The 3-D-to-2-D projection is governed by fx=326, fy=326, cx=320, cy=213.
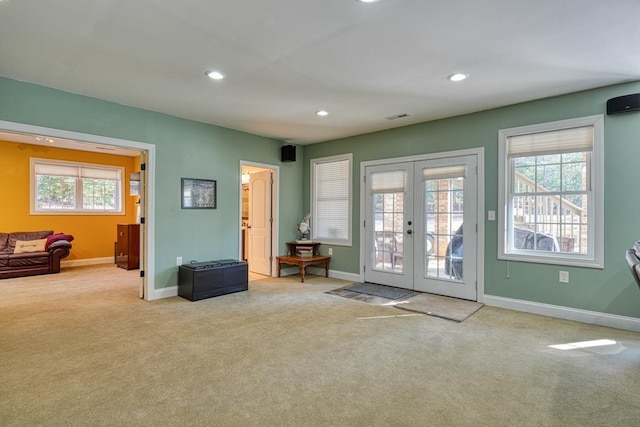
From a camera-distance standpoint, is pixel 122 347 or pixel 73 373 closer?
pixel 73 373

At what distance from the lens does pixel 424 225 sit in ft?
15.7

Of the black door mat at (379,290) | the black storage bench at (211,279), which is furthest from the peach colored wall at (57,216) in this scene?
the black door mat at (379,290)

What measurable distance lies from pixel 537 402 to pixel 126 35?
3.83 meters

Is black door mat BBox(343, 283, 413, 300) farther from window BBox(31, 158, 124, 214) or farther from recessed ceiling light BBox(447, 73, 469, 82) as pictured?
window BBox(31, 158, 124, 214)

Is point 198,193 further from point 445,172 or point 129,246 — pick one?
point 445,172

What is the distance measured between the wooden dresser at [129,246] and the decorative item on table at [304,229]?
3417 mm

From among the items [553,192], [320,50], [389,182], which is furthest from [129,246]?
[553,192]

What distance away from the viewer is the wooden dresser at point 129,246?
6708 millimetres

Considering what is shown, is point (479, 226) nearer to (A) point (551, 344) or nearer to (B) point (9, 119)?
(A) point (551, 344)

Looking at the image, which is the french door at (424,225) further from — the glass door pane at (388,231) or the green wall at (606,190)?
the green wall at (606,190)

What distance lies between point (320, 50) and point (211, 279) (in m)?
3.25

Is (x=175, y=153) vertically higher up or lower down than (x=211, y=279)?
higher up

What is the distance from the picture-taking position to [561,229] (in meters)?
3.79

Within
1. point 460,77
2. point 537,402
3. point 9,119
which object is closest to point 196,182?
point 9,119
